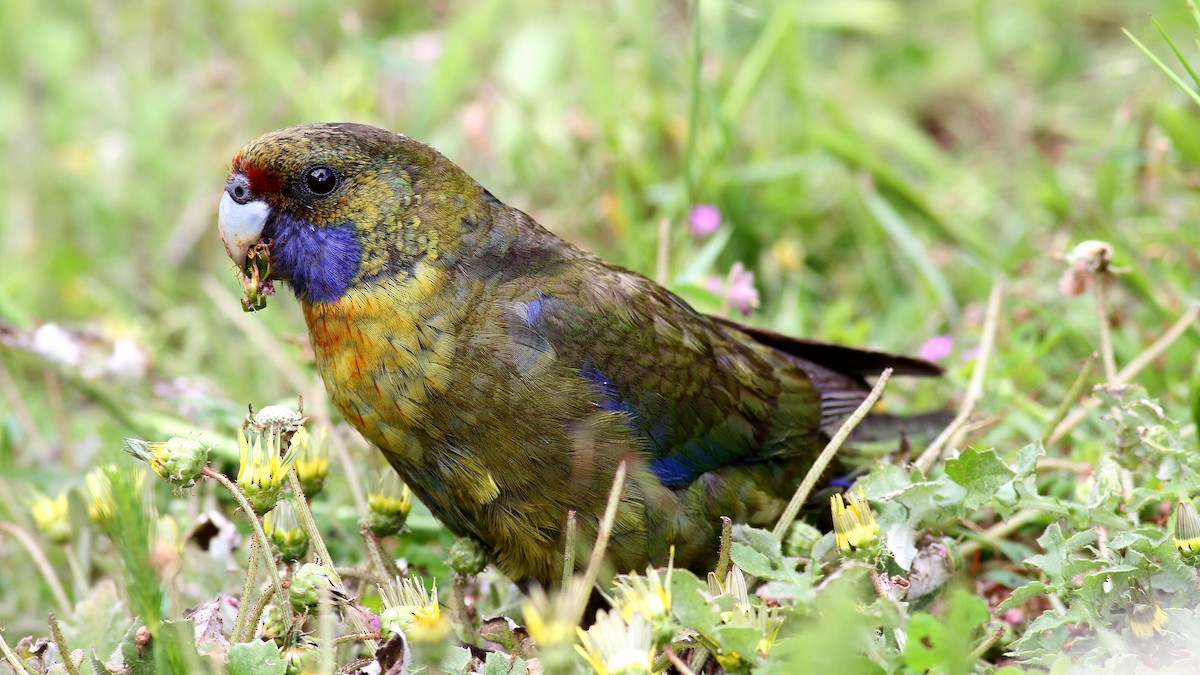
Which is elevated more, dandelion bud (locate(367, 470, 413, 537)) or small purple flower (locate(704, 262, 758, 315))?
small purple flower (locate(704, 262, 758, 315))

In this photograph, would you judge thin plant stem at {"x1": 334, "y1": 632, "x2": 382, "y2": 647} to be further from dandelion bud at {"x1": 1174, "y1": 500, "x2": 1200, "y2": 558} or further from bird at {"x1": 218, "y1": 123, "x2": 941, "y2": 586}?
dandelion bud at {"x1": 1174, "y1": 500, "x2": 1200, "y2": 558}

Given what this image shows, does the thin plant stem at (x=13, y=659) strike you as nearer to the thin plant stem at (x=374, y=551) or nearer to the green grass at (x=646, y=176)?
the green grass at (x=646, y=176)

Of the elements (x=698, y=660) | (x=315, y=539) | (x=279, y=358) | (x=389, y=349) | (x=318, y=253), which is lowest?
(x=698, y=660)

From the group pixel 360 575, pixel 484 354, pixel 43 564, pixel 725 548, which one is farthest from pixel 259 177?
pixel 725 548

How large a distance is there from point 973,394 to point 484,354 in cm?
120

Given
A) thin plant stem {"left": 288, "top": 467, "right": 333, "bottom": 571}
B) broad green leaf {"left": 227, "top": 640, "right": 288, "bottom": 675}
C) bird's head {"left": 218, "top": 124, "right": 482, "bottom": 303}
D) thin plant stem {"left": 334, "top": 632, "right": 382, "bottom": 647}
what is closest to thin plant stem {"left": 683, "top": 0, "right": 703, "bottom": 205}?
bird's head {"left": 218, "top": 124, "right": 482, "bottom": 303}

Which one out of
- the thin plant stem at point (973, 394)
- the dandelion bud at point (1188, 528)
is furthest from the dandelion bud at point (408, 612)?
the dandelion bud at point (1188, 528)

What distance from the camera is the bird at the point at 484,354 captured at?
2.23 meters

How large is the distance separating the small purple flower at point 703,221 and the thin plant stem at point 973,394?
0.89m

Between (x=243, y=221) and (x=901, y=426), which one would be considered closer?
(x=243, y=221)

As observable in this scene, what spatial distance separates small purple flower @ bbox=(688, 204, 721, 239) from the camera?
11.8ft

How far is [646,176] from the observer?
161 inches

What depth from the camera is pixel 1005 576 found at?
254 centimetres

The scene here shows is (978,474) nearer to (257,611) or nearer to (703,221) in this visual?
(257,611)
